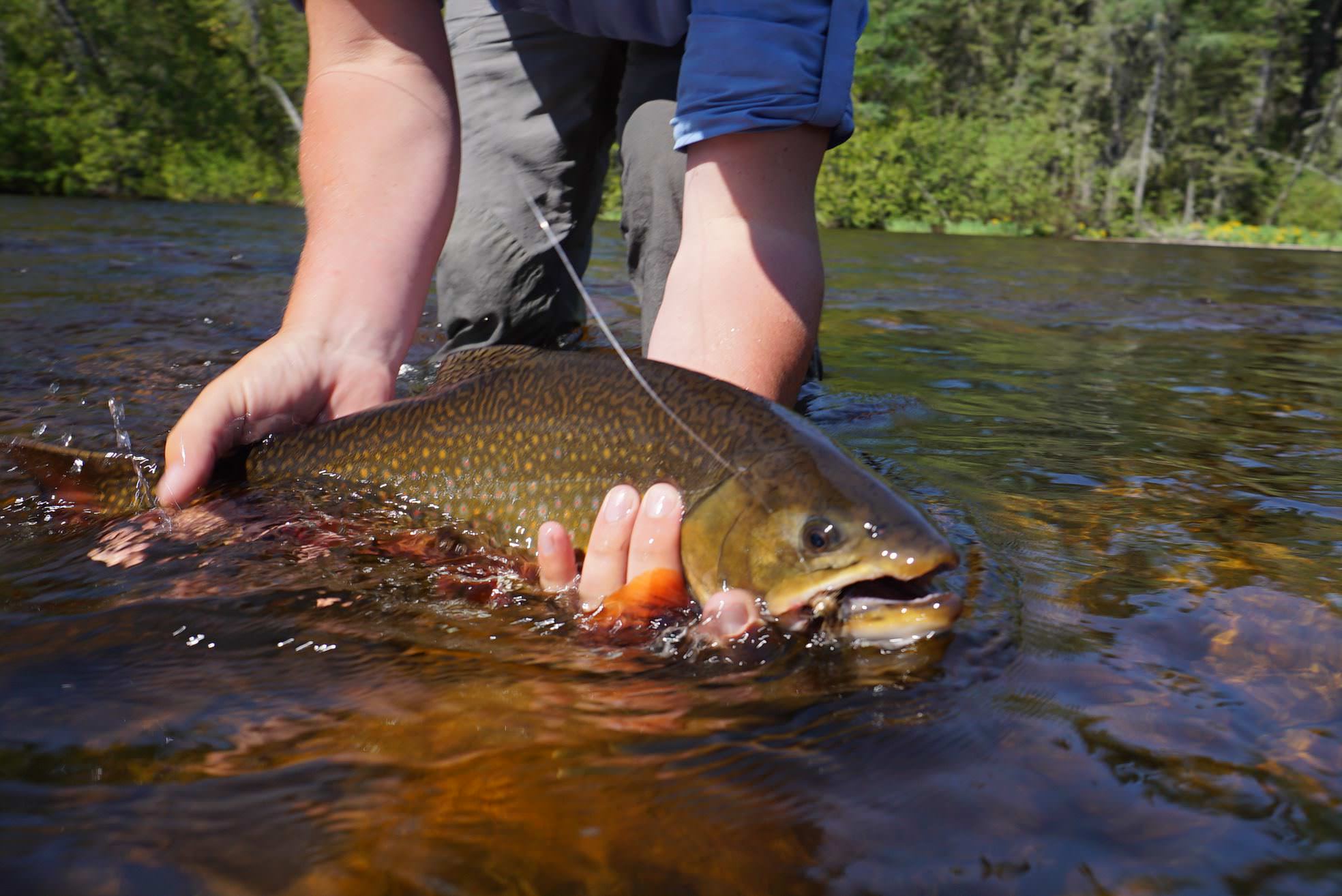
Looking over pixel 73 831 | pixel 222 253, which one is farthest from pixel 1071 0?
pixel 73 831


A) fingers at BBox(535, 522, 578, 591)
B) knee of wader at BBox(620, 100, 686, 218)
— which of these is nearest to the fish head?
fingers at BBox(535, 522, 578, 591)

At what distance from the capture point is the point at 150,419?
146 inches

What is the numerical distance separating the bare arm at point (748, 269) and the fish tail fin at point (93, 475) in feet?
4.36

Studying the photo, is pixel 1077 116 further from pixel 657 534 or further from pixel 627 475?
pixel 657 534

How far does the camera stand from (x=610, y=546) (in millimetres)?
2053

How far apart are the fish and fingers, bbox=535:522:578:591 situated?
0.09m

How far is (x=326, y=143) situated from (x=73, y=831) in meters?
2.18

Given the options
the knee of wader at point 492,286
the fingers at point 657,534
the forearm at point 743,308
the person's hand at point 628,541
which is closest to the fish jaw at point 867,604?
the person's hand at point 628,541

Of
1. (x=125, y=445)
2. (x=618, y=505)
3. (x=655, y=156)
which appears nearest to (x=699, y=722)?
(x=618, y=505)

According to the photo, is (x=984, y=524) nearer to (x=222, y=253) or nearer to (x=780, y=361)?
(x=780, y=361)

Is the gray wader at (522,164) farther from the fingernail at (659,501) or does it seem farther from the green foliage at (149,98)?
the green foliage at (149,98)

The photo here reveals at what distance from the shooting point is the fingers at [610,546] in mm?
2043

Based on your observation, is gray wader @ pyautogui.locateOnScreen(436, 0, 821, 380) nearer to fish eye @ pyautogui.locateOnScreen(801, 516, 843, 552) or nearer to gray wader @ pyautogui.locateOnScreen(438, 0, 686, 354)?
gray wader @ pyautogui.locateOnScreen(438, 0, 686, 354)

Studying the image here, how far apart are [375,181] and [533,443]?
104 centimetres
